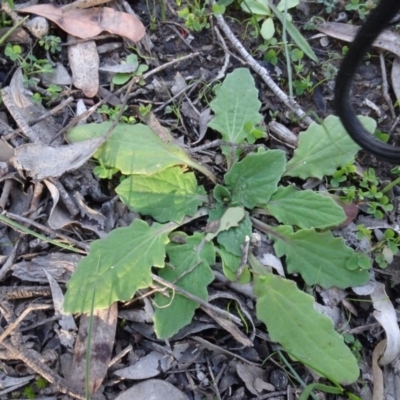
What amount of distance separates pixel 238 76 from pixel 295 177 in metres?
0.36

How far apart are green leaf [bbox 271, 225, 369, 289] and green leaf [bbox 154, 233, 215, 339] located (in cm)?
22

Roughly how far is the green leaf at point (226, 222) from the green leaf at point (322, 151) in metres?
0.21

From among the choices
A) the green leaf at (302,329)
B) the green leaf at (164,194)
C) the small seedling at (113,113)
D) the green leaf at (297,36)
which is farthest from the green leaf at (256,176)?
the green leaf at (297,36)

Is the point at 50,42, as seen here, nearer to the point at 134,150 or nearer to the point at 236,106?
the point at 134,150

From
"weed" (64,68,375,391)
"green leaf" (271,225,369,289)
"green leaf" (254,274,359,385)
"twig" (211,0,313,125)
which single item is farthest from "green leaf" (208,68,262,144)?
"green leaf" (254,274,359,385)

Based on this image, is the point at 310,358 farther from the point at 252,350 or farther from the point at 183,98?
the point at 183,98

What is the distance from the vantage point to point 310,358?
1374mm

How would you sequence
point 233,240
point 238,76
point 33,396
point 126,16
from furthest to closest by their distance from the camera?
point 126,16
point 238,76
point 233,240
point 33,396

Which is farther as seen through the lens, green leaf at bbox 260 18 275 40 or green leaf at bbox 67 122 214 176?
green leaf at bbox 260 18 275 40

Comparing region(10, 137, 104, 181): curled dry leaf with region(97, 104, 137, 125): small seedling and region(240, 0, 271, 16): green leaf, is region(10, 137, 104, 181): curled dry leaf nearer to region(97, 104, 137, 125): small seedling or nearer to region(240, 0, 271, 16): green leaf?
region(97, 104, 137, 125): small seedling

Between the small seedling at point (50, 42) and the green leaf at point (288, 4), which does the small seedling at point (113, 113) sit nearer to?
the small seedling at point (50, 42)

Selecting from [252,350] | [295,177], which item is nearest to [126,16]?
[295,177]

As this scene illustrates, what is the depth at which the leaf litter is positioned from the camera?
1397 millimetres

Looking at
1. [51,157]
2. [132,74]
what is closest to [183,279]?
[51,157]
